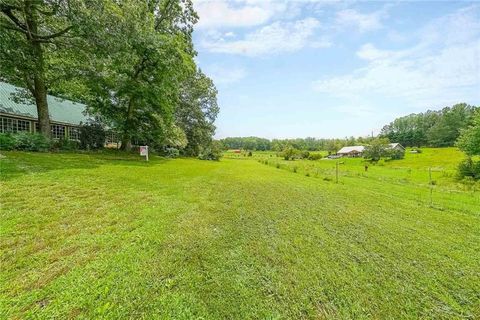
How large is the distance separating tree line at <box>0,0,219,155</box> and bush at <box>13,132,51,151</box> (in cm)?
102

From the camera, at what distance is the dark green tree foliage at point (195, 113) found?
32656 millimetres

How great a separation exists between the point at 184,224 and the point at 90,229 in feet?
5.40

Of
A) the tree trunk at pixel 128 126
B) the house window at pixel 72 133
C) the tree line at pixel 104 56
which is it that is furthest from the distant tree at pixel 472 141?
the house window at pixel 72 133

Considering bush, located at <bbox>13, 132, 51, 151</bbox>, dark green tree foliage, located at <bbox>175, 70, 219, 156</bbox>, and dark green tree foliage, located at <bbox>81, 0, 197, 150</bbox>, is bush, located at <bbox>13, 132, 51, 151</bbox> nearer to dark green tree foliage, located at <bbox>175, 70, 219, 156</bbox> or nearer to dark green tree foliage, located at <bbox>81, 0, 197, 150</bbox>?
dark green tree foliage, located at <bbox>81, 0, 197, 150</bbox>

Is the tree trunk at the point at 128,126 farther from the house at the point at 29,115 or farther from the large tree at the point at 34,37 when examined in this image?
the large tree at the point at 34,37

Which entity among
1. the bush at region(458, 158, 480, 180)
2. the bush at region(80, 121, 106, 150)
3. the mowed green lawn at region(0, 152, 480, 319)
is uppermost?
the bush at region(80, 121, 106, 150)

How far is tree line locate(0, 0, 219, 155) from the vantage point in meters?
11.4

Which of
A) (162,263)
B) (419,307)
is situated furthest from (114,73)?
(419,307)

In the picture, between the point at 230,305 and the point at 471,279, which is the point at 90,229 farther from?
the point at 471,279

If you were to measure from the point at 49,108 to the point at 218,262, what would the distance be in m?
25.1

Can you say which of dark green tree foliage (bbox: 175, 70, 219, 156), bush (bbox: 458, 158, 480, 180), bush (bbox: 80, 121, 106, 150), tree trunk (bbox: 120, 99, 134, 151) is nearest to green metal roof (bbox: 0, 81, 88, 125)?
bush (bbox: 80, 121, 106, 150)

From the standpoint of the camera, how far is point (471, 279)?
3.15 meters

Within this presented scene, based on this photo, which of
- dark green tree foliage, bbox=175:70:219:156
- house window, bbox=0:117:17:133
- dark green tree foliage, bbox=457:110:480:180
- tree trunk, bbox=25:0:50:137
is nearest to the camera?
tree trunk, bbox=25:0:50:137

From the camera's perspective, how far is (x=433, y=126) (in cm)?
7731
